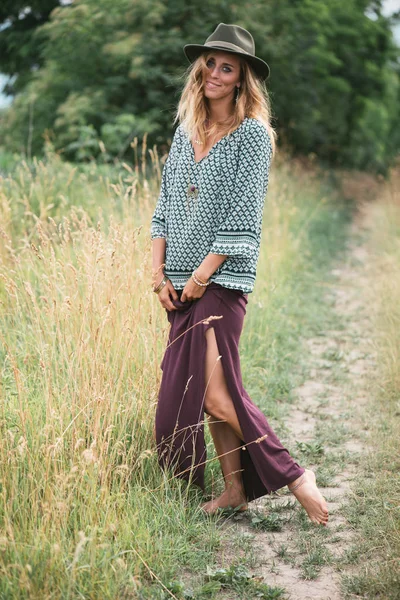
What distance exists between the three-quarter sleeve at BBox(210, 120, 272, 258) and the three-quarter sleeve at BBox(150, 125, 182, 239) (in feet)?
1.13

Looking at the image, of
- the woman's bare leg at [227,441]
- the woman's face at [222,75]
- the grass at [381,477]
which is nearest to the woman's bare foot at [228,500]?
the woman's bare leg at [227,441]

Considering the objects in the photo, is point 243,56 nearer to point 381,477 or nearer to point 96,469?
point 96,469

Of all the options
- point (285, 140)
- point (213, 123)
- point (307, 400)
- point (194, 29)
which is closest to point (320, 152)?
point (285, 140)

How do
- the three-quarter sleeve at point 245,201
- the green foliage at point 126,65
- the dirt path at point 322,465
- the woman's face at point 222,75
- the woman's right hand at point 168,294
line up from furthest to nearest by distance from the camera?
the green foliage at point 126,65 < the woman's right hand at point 168,294 < the woman's face at point 222,75 < the three-quarter sleeve at point 245,201 < the dirt path at point 322,465

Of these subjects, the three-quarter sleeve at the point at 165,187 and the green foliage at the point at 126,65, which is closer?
the three-quarter sleeve at the point at 165,187

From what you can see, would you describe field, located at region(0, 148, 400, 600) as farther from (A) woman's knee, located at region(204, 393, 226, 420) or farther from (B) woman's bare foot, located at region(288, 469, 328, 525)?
(A) woman's knee, located at region(204, 393, 226, 420)

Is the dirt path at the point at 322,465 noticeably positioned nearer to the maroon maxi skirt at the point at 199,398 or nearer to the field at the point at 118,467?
the field at the point at 118,467

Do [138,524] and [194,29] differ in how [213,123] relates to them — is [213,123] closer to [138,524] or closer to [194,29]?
[138,524]

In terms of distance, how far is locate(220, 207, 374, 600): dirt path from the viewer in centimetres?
281

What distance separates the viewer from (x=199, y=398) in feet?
10.0

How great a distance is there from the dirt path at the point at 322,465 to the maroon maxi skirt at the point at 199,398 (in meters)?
0.25

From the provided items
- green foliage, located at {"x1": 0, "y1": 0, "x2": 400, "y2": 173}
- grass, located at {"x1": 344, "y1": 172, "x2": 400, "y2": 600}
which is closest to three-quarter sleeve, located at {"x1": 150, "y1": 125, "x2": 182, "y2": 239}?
grass, located at {"x1": 344, "y1": 172, "x2": 400, "y2": 600}

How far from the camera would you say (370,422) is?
4336 millimetres

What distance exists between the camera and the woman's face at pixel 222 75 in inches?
121
